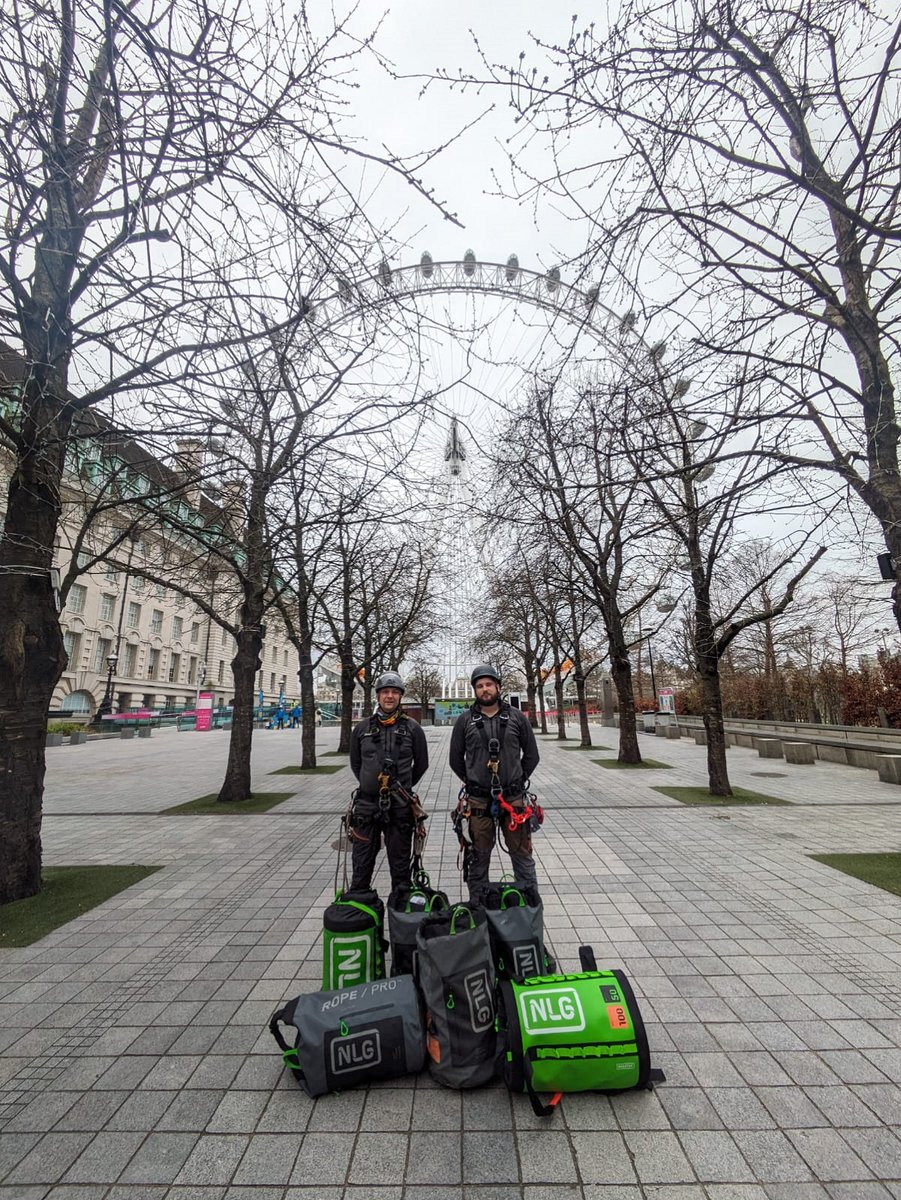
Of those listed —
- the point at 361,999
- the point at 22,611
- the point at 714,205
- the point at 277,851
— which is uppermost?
the point at 714,205

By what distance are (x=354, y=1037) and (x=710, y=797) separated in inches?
404

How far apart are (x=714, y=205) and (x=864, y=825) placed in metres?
9.17

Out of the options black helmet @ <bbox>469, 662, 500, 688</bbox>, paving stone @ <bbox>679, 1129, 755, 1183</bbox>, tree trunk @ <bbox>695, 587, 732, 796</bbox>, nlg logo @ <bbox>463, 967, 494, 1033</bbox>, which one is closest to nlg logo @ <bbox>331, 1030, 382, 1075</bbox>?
nlg logo @ <bbox>463, 967, 494, 1033</bbox>

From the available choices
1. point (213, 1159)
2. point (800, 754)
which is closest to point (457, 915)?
point (213, 1159)

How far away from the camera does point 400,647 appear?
2822 cm

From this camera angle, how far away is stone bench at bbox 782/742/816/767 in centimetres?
1762

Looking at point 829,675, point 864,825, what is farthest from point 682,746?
point 864,825

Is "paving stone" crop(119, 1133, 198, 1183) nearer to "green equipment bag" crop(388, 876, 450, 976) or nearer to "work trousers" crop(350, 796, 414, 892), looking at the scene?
"green equipment bag" crop(388, 876, 450, 976)

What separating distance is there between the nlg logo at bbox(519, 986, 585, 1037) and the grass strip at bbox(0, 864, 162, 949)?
15.1 ft

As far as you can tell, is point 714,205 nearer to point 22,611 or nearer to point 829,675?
point 22,611

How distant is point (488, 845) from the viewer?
187 inches

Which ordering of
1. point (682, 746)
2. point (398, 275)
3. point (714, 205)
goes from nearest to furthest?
point (398, 275) → point (714, 205) → point (682, 746)

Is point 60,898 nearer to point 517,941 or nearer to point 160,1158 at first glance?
point 160,1158

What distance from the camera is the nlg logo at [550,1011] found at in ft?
8.76
